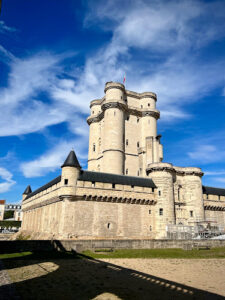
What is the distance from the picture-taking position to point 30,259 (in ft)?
48.7

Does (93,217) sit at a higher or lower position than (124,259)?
higher

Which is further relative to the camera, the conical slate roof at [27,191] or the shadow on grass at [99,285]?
the conical slate roof at [27,191]

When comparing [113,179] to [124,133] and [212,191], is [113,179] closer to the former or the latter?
[124,133]

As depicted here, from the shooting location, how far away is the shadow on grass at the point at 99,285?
7.73 m

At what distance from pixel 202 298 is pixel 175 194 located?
29.3 metres

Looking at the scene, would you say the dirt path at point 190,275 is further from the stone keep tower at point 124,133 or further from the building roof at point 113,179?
the stone keep tower at point 124,133

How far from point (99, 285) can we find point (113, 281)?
903 millimetres

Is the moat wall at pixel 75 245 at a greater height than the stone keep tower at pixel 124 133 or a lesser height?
lesser

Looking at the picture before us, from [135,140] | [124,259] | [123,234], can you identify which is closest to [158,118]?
[135,140]

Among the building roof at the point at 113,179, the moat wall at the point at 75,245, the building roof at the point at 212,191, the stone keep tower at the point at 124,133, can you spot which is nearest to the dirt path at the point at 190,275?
the moat wall at the point at 75,245

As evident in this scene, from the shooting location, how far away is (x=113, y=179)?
105ft

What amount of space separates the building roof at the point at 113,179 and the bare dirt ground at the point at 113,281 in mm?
17033

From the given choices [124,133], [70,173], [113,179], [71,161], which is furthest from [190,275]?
[124,133]

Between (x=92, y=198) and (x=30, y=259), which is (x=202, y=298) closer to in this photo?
(x=30, y=259)
